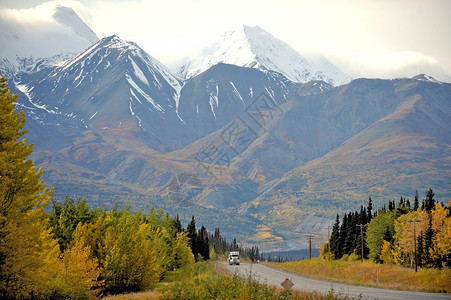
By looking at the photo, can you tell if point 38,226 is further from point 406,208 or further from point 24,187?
point 406,208

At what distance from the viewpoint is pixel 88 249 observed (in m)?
45.7

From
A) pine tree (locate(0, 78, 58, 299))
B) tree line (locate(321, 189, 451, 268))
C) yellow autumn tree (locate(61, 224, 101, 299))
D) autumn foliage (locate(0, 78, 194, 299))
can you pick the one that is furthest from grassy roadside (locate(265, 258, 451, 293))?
pine tree (locate(0, 78, 58, 299))

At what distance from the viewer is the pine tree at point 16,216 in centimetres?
3219

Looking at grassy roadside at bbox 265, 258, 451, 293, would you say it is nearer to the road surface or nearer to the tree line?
the road surface

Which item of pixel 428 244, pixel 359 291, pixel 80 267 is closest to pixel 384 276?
pixel 359 291

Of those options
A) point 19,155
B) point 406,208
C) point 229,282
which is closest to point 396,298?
point 229,282

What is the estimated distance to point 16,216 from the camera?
32.6 metres

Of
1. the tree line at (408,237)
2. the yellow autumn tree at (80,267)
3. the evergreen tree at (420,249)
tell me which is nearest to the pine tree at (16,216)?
the yellow autumn tree at (80,267)

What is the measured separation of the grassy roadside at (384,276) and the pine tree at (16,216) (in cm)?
3277

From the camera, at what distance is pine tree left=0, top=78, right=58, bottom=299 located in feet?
106

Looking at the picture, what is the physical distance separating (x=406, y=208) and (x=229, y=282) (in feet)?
320

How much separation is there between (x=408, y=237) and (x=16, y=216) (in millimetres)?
75725

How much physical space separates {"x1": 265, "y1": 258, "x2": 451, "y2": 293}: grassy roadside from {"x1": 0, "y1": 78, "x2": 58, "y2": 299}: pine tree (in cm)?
3277

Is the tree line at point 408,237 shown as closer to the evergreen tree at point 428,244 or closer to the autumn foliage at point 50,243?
the evergreen tree at point 428,244
